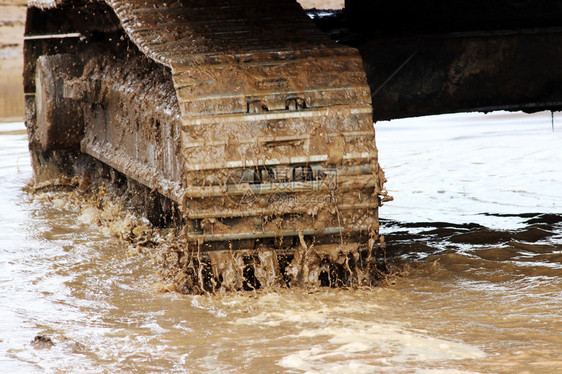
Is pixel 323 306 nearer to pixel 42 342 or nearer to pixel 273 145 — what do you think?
pixel 273 145

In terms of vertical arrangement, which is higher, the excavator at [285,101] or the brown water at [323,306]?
the excavator at [285,101]

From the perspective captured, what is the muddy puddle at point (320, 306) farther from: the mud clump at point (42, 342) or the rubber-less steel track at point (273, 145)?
the rubber-less steel track at point (273, 145)

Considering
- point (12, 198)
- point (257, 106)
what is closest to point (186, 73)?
point (257, 106)

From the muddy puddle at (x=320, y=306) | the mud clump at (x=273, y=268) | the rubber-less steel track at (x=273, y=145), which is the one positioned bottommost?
the muddy puddle at (x=320, y=306)

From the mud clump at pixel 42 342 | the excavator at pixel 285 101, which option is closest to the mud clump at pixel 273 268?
the excavator at pixel 285 101

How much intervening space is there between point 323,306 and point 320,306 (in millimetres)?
13

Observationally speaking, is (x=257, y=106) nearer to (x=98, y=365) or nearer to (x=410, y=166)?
(x=98, y=365)

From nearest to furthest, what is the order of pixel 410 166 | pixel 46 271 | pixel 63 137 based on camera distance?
pixel 46 271
pixel 63 137
pixel 410 166

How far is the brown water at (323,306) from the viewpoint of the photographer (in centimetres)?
310

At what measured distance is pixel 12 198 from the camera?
266 inches

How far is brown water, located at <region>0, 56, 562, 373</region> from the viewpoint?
122 inches

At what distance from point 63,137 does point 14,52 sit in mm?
12383

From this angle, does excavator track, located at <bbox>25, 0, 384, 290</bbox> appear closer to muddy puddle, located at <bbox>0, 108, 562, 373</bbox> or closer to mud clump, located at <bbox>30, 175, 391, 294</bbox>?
mud clump, located at <bbox>30, 175, 391, 294</bbox>

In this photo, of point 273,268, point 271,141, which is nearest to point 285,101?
point 271,141
